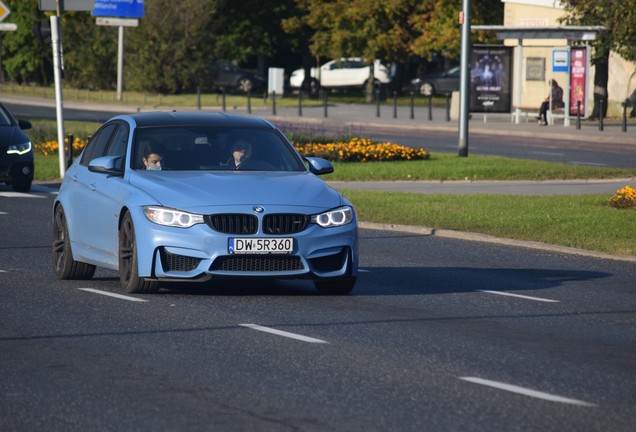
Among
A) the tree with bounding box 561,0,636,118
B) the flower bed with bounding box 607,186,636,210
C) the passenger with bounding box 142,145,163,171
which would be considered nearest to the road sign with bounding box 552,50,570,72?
the tree with bounding box 561,0,636,118

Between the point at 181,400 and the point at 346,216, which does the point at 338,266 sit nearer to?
the point at 346,216

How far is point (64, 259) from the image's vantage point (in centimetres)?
1388

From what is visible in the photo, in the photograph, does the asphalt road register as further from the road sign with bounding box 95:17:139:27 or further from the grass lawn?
the road sign with bounding box 95:17:139:27

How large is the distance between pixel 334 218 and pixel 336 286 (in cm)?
78

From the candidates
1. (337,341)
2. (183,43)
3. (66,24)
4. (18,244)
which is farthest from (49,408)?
(66,24)

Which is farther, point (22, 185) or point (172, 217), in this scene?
point (22, 185)

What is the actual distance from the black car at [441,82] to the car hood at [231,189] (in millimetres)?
62162

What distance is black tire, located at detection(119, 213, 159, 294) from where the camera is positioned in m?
12.3

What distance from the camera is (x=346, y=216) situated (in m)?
12.3

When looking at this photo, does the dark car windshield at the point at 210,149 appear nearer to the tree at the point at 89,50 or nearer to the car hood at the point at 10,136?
the car hood at the point at 10,136

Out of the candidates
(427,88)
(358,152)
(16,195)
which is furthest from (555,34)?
(16,195)

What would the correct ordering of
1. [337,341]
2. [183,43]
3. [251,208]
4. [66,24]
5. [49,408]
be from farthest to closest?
[66,24], [183,43], [251,208], [337,341], [49,408]

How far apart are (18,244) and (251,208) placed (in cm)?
604

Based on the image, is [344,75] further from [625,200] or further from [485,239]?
[485,239]
